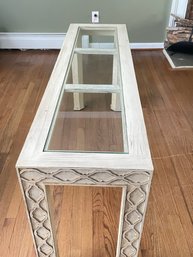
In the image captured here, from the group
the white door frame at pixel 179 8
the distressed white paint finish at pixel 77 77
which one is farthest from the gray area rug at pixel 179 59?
the distressed white paint finish at pixel 77 77

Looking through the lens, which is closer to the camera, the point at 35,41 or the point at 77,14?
the point at 77,14

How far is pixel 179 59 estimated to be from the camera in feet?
9.11

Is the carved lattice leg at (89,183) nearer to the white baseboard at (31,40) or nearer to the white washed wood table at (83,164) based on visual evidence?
the white washed wood table at (83,164)

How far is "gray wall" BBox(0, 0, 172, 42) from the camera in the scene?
2744 mm

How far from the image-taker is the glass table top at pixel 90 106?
0.85m

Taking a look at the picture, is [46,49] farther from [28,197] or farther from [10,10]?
[28,197]

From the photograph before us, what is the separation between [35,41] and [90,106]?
201cm

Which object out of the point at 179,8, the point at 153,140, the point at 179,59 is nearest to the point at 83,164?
the point at 153,140

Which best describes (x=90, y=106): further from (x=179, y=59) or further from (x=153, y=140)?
(x=179, y=59)

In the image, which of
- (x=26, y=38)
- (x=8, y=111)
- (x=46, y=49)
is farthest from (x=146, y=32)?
(x=8, y=111)

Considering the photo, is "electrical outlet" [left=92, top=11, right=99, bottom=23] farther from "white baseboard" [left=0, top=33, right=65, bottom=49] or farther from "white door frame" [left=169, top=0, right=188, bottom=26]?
"white door frame" [left=169, top=0, right=188, bottom=26]

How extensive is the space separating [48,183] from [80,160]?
114 mm

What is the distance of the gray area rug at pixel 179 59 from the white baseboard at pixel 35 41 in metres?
0.25

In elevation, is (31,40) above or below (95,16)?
below
